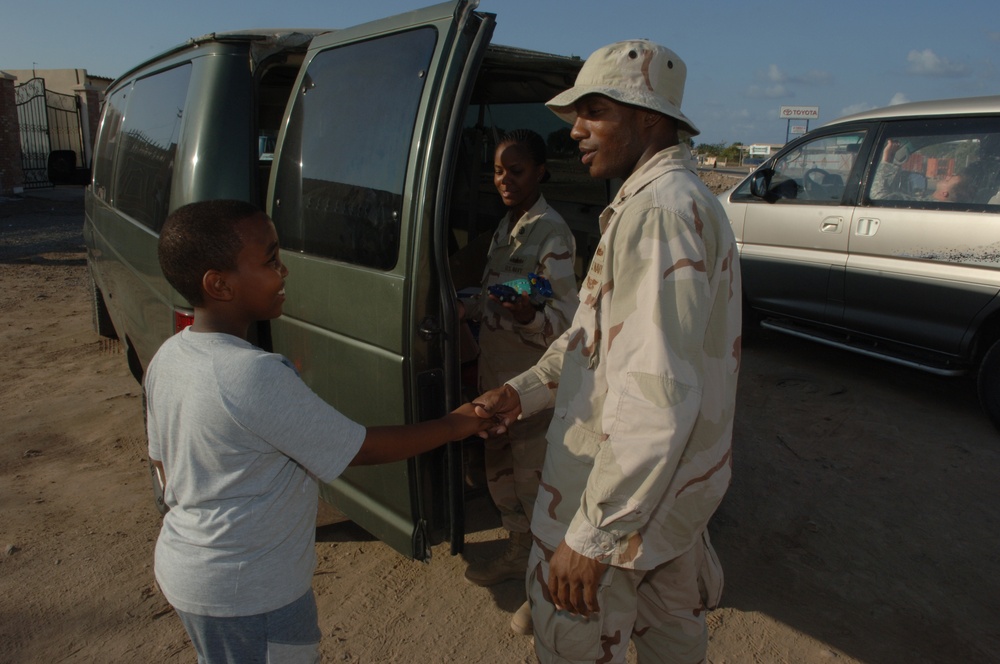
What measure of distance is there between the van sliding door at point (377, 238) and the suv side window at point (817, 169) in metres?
3.97

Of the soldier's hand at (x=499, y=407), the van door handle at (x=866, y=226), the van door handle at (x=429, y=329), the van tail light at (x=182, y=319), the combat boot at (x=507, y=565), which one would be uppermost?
the van door handle at (x=866, y=226)

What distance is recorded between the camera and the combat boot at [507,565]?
290 centimetres

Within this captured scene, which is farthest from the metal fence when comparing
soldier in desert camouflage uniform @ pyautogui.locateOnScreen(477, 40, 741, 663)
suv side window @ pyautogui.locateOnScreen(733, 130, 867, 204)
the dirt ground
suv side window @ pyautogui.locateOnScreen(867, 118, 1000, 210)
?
soldier in desert camouflage uniform @ pyautogui.locateOnScreen(477, 40, 741, 663)

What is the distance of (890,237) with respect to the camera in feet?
15.5

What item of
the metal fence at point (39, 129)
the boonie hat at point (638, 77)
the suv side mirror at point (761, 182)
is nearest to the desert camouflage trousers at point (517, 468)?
the boonie hat at point (638, 77)

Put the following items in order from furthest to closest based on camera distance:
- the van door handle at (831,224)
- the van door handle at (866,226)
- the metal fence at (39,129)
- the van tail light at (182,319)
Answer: the metal fence at (39,129), the van door handle at (831,224), the van door handle at (866,226), the van tail light at (182,319)

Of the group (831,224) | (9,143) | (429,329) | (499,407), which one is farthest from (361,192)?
(9,143)

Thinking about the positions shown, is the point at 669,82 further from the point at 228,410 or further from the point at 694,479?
the point at 228,410

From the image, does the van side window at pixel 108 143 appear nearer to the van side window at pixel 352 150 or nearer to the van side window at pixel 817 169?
the van side window at pixel 352 150

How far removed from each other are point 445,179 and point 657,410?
1.07 metres

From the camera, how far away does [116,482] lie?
373 centimetres

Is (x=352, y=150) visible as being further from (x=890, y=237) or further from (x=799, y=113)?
(x=799, y=113)

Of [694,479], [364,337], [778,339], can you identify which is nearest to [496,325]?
[364,337]

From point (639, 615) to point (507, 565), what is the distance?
993 mm
